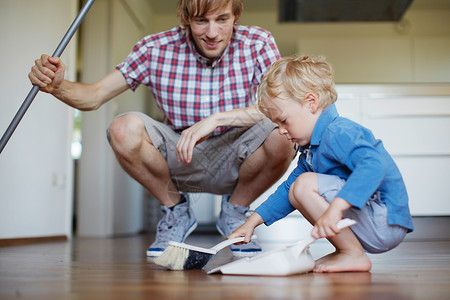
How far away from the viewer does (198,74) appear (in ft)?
5.16

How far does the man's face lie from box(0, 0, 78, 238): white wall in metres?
0.99

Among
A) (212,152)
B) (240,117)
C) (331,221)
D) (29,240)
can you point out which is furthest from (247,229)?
(29,240)

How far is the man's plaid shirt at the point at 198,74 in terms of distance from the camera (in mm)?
1551

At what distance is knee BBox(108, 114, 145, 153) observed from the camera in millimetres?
1463

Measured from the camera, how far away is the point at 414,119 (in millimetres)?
2695

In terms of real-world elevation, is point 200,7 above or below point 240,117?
above

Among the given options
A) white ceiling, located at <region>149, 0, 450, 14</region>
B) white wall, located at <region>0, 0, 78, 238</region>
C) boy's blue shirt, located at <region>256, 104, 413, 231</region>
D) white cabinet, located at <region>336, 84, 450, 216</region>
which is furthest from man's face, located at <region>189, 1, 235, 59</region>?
white ceiling, located at <region>149, 0, 450, 14</region>

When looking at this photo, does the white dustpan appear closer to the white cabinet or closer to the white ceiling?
the white cabinet

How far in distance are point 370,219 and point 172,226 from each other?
0.67m

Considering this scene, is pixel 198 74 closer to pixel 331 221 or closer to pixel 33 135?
pixel 331 221

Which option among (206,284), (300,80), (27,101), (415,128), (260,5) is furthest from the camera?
(260,5)

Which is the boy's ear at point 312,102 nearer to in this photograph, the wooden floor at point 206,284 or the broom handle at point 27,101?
the wooden floor at point 206,284

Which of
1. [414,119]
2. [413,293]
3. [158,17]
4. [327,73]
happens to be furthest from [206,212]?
[413,293]

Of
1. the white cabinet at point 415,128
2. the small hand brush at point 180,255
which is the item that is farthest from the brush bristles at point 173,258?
the white cabinet at point 415,128
